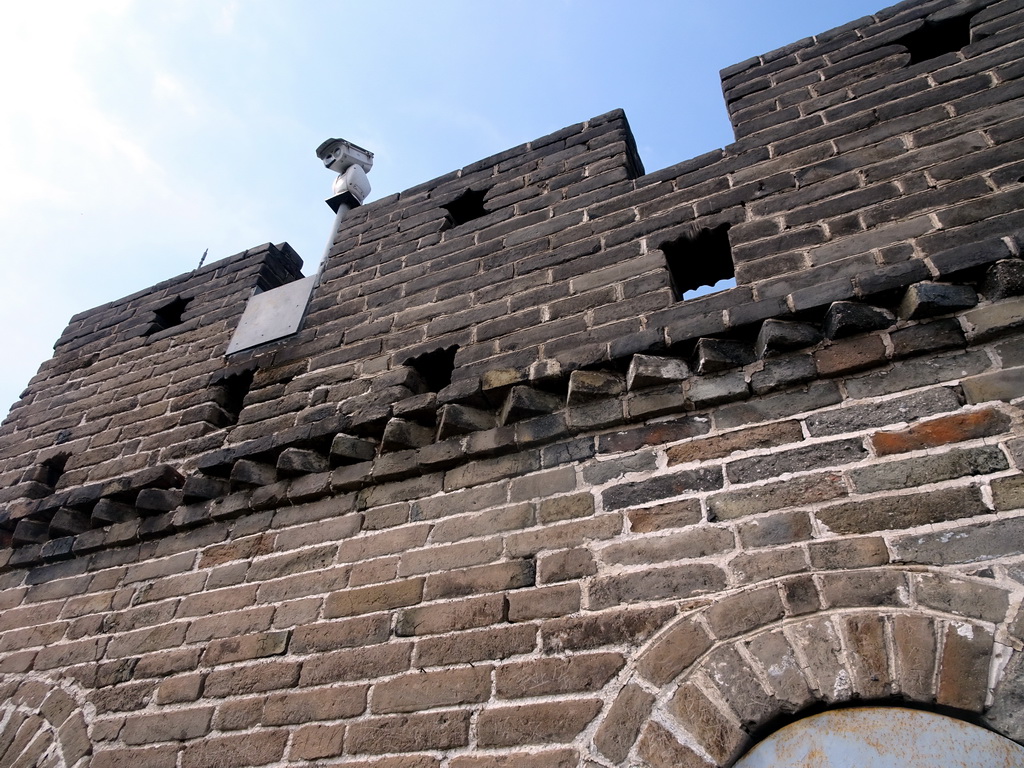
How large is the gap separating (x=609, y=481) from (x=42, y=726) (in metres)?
2.74

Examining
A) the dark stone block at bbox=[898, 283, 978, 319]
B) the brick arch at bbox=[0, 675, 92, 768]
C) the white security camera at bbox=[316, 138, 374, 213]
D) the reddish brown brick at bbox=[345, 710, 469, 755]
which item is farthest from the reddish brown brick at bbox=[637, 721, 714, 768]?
the white security camera at bbox=[316, 138, 374, 213]

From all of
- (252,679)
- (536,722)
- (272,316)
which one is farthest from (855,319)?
(272,316)

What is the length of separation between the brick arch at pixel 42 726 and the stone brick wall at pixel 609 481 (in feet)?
0.05

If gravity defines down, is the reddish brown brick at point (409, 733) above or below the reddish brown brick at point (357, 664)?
below

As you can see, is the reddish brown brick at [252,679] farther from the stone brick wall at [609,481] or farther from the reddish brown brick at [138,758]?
the reddish brown brick at [138,758]

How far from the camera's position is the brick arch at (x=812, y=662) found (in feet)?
5.96

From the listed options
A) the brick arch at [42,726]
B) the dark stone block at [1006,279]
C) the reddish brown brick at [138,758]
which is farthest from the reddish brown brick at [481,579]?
the dark stone block at [1006,279]

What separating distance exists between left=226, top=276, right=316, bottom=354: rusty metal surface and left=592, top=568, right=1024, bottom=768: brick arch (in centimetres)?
319

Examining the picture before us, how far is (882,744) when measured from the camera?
1833 mm

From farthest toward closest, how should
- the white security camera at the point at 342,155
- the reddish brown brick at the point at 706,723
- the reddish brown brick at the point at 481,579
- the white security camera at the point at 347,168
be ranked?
the white security camera at the point at 342,155, the white security camera at the point at 347,168, the reddish brown brick at the point at 481,579, the reddish brown brick at the point at 706,723

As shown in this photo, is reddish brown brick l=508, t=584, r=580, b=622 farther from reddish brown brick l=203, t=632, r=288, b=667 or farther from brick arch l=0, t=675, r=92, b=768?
brick arch l=0, t=675, r=92, b=768

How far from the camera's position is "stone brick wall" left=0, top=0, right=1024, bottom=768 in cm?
209

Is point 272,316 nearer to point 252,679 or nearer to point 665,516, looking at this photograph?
point 252,679

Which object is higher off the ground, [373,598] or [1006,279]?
[1006,279]
